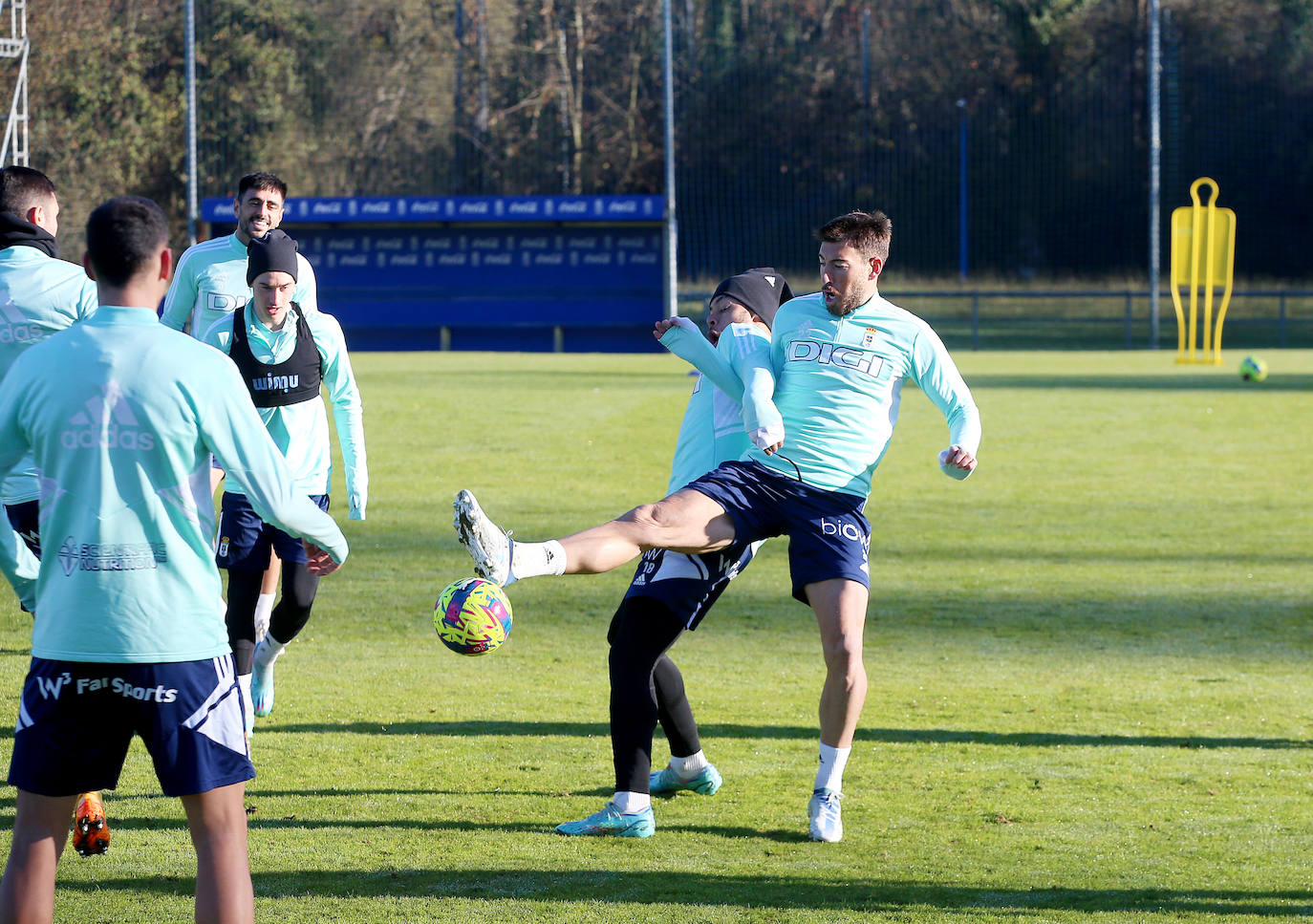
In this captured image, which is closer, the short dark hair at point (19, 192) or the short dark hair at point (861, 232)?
the short dark hair at point (861, 232)

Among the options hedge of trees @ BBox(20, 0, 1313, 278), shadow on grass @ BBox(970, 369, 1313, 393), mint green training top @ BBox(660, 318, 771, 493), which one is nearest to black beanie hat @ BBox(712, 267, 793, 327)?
mint green training top @ BBox(660, 318, 771, 493)

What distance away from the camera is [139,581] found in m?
3.27

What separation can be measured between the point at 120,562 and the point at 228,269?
12.3 ft

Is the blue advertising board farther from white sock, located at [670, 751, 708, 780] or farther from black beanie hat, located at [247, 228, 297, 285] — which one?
white sock, located at [670, 751, 708, 780]

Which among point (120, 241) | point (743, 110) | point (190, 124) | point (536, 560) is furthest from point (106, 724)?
point (743, 110)

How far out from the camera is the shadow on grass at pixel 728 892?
440 centimetres

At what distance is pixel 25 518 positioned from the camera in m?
5.65

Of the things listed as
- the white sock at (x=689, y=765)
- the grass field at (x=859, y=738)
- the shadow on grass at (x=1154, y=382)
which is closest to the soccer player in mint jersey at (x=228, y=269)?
the grass field at (x=859, y=738)

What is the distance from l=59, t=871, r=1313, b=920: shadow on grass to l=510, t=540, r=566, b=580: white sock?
0.92m

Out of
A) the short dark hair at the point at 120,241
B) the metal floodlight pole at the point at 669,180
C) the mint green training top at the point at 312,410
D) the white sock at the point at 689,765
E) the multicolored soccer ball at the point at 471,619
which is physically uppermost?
the metal floodlight pole at the point at 669,180

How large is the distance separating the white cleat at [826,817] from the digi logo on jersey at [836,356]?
1.45 metres

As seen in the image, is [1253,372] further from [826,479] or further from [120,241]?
[120,241]

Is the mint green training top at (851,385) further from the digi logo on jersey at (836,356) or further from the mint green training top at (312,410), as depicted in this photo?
the mint green training top at (312,410)

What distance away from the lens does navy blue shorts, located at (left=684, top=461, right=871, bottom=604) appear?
16.7 feet
